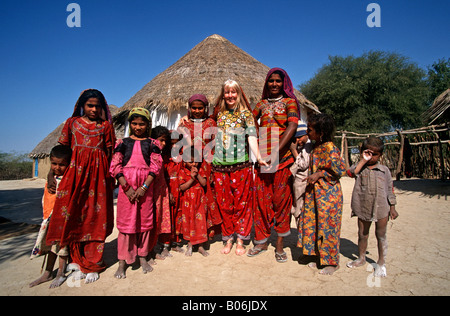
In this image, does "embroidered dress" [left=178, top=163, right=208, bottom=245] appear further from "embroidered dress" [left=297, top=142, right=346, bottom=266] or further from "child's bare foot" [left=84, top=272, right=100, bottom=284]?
"embroidered dress" [left=297, top=142, right=346, bottom=266]

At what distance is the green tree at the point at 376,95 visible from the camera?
16.9 meters

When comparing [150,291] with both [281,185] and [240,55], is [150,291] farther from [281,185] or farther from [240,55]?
[240,55]

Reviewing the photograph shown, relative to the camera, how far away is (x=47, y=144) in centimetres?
1778

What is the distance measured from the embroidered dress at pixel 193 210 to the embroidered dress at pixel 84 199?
82 cm

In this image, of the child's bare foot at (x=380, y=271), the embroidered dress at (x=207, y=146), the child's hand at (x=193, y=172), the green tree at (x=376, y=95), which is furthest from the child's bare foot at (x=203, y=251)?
the green tree at (x=376, y=95)

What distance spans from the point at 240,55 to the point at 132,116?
7981 millimetres

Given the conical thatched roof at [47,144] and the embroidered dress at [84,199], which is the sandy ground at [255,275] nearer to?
the embroidered dress at [84,199]

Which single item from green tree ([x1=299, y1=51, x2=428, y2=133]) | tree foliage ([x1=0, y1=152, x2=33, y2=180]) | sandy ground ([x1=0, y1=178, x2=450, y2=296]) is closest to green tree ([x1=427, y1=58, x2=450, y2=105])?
green tree ([x1=299, y1=51, x2=428, y2=133])

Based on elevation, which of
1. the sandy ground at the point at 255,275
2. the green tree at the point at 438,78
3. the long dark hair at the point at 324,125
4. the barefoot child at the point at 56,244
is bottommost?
the sandy ground at the point at 255,275

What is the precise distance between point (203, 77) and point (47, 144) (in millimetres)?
15276

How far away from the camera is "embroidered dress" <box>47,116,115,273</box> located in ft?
7.73

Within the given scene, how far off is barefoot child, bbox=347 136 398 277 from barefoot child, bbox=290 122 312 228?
1.53 ft

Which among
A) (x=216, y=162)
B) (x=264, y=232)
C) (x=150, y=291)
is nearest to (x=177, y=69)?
(x=216, y=162)

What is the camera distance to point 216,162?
10.1 feet
